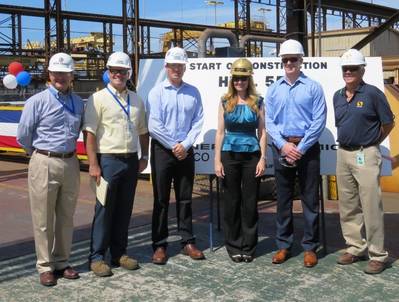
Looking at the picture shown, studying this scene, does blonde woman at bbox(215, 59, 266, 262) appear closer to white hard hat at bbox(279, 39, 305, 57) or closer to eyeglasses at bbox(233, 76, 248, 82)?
eyeglasses at bbox(233, 76, 248, 82)

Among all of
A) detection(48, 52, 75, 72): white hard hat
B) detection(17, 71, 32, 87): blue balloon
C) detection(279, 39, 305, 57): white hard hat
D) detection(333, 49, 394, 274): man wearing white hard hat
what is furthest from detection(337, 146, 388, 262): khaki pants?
detection(17, 71, 32, 87): blue balloon

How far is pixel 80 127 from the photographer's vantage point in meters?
4.68

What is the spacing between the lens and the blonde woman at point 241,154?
16.5 feet

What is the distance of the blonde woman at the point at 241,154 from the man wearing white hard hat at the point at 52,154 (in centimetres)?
132

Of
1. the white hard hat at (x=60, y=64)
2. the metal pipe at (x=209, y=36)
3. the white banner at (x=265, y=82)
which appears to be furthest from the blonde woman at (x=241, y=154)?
the metal pipe at (x=209, y=36)

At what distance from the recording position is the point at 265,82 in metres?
5.99

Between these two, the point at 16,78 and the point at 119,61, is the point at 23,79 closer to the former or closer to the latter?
the point at 16,78

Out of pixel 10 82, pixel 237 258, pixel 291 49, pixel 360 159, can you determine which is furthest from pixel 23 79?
pixel 360 159

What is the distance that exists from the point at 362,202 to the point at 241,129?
4.09 feet

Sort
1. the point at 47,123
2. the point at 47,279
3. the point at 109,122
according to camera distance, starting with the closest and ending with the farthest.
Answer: the point at 47,123, the point at 47,279, the point at 109,122

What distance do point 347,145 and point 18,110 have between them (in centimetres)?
965

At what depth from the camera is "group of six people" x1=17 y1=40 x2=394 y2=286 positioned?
14.9 ft

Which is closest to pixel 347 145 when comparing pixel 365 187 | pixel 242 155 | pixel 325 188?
pixel 365 187

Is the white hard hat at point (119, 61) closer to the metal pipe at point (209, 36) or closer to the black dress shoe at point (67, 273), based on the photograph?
the black dress shoe at point (67, 273)
